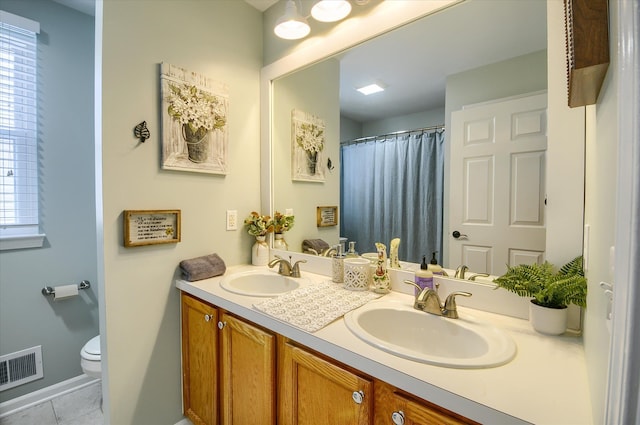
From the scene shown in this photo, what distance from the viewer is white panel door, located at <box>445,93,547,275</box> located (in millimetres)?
1035

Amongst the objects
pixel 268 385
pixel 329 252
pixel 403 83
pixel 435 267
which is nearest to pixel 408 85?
pixel 403 83

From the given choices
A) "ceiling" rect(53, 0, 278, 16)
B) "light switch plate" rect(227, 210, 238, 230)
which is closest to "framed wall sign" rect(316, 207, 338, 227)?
"light switch plate" rect(227, 210, 238, 230)

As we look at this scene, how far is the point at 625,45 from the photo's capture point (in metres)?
0.32

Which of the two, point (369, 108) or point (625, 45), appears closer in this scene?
point (625, 45)

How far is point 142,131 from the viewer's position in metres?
1.42

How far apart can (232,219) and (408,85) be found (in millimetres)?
1253

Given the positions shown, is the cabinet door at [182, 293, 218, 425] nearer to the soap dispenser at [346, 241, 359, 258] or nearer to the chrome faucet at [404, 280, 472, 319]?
the soap dispenser at [346, 241, 359, 258]

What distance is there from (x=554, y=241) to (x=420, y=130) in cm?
68

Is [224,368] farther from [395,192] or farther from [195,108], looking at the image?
[195,108]

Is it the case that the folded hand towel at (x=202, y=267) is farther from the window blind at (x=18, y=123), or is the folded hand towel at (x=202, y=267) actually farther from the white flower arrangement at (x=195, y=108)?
the window blind at (x=18, y=123)

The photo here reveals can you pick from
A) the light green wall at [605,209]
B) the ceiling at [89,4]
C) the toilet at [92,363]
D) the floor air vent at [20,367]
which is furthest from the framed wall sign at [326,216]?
the floor air vent at [20,367]

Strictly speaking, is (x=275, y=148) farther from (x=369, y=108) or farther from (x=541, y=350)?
(x=541, y=350)

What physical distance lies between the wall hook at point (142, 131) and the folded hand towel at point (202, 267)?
67 cm

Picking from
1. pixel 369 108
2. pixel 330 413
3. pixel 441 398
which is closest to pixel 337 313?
pixel 330 413
